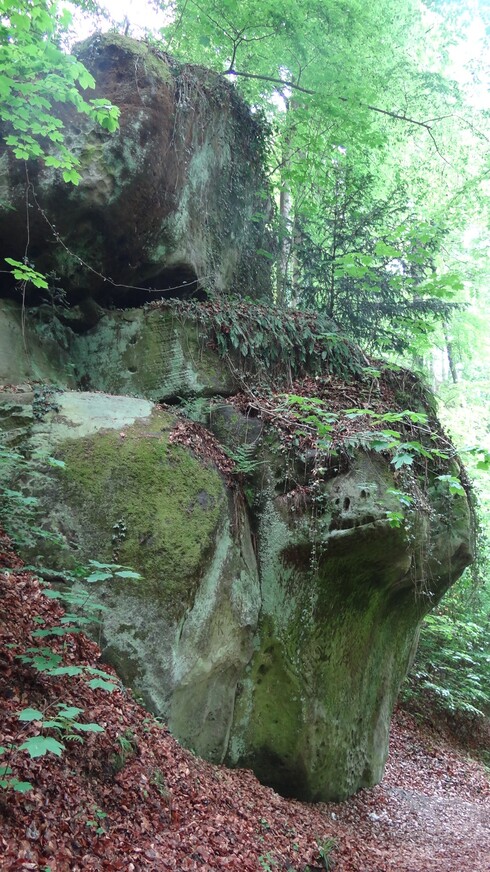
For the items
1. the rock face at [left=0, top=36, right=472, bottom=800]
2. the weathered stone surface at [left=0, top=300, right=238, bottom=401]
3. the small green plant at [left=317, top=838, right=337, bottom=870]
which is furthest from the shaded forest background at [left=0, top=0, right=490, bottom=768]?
the small green plant at [left=317, top=838, right=337, bottom=870]

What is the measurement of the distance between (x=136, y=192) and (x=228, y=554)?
5.52 meters

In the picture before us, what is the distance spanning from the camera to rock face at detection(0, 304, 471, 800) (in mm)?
5523

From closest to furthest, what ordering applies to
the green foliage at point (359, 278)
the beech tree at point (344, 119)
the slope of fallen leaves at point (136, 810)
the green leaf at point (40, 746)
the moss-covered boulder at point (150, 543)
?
1. the green leaf at point (40, 746)
2. the slope of fallen leaves at point (136, 810)
3. the moss-covered boulder at point (150, 543)
4. the beech tree at point (344, 119)
5. the green foliage at point (359, 278)

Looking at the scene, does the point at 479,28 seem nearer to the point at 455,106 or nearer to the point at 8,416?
the point at 455,106

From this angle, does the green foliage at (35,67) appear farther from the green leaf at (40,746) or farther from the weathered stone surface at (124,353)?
the green leaf at (40,746)

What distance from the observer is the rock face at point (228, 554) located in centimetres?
552

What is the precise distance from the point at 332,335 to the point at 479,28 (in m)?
9.69

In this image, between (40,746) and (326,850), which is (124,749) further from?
(326,850)

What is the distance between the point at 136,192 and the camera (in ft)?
26.7

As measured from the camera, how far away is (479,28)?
505 inches

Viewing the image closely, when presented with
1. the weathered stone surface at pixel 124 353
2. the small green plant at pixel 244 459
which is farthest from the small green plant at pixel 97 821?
the weathered stone surface at pixel 124 353

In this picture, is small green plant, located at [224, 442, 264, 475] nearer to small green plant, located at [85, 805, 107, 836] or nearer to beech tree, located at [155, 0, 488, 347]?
beech tree, located at [155, 0, 488, 347]

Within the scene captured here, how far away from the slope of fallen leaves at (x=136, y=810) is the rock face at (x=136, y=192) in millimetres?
4809

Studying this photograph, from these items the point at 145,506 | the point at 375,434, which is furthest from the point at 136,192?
the point at 375,434
